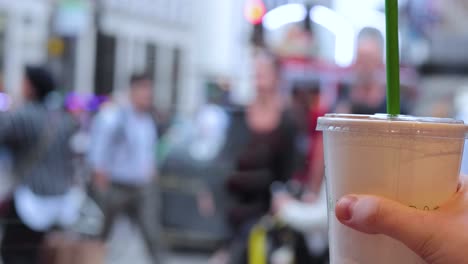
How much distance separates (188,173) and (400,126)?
4452mm

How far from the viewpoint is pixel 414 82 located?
945 cm

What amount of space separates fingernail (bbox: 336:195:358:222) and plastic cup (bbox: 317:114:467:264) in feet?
0.11

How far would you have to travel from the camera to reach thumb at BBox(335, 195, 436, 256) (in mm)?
787

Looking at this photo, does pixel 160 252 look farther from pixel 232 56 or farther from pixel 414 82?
pixel 232 56

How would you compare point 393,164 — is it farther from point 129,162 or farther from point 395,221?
point 129,162

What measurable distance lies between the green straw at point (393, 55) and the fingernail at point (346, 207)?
0.14m

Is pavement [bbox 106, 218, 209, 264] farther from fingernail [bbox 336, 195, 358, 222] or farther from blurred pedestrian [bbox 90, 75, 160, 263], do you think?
fingernail [bbox 336, 195, 358, 222]

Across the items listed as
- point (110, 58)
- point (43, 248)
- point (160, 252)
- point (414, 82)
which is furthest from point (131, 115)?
point (110, 58)

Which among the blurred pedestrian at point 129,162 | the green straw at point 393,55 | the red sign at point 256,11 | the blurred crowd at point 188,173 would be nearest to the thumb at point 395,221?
the green straw at point 393,55

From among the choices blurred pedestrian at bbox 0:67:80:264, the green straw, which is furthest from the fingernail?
blurred pedestrian at bbox 0:67:80:264

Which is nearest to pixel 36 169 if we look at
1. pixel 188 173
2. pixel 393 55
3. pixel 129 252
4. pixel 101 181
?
pixel 101 181

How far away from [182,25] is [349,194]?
528 inches

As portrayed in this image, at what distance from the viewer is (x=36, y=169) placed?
3.71 meters

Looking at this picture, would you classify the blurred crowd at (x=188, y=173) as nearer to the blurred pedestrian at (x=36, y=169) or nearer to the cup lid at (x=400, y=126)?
the blurred pedestrian at (x=36, y=169)
